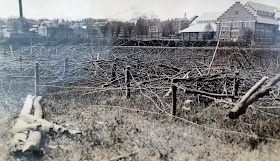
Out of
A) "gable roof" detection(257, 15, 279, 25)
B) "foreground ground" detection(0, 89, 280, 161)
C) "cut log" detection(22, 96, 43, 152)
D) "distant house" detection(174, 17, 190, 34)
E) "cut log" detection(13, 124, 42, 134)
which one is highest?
"distant house" detection(174, 17, 190, 34)

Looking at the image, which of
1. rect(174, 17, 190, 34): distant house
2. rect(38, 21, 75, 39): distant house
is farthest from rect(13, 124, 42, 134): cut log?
rect(174, 17, 190, 34): distant house

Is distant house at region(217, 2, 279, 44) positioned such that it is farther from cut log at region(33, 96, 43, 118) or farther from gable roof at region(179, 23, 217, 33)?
cut log at region(33, 96, 43, 118)

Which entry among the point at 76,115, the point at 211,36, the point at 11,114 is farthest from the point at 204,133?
the point at 211,36

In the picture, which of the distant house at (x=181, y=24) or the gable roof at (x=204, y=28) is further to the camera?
the distant house at (x=181, y=24)

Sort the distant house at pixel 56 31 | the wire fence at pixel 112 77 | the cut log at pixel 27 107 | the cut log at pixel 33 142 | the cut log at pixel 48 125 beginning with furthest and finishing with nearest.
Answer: the distant house at pixel 56 31
the wire fence at pixel 112 77
the cut log at pixel 27 107
the cut log at pixel 48 125
the cut log at pixel 33 142

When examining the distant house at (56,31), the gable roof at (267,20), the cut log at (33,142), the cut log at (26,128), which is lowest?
the cut log at (33,142)

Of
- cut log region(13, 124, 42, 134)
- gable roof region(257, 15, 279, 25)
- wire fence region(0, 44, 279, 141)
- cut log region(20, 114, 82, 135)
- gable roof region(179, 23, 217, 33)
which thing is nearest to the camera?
cut log region(13, 124, 42, 134)

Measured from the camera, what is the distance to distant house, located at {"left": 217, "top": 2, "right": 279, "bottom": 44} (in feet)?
26.9

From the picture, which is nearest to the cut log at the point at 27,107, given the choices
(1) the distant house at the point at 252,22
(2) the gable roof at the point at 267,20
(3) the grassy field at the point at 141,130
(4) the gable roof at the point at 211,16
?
(3) the grassy field at the point at 141,130

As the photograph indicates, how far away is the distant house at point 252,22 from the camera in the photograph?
8.21 m

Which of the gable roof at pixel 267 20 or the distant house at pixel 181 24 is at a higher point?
the distant house at pixel 181 24

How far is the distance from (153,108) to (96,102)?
174 centimetres

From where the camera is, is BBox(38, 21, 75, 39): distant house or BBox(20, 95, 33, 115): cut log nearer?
BBox(20, 95, 33, 115): cut log

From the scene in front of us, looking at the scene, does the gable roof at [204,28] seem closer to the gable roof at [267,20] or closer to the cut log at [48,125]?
the gable roof at [267,20]
